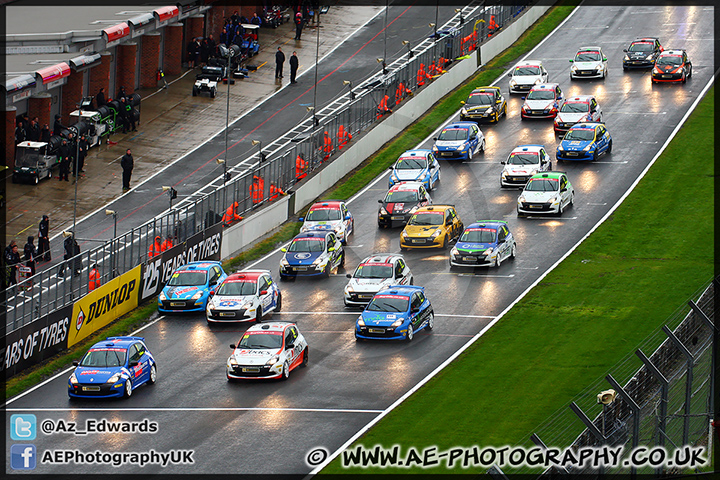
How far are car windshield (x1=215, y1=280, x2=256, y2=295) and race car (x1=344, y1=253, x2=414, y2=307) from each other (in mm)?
3234

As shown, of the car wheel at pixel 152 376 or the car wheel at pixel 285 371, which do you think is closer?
the car wheel at pixel 285 371

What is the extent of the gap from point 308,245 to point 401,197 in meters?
6.29

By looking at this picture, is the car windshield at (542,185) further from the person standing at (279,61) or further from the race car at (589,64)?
the person standing at (279,61)

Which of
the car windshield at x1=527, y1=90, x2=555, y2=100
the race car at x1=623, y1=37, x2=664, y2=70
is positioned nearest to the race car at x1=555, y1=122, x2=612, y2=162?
the car windshield at x1=527, y1=90, x2=555, y2=100

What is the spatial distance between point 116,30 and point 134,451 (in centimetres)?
3876

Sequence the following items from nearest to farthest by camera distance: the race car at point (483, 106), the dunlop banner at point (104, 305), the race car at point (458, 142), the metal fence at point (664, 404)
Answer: the metal fence at point (664, 404)
the dunlop banner at point (104, 305)
the race car at point (458, 142)
the race car at point (483, 106)

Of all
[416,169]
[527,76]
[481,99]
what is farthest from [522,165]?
[527,76]

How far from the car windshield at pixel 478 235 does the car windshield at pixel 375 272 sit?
4.08 m

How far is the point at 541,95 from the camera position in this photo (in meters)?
59.6

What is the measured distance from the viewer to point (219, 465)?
26.5 m

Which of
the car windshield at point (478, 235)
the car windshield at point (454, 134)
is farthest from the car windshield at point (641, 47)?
the car windshield at point (478, 235)

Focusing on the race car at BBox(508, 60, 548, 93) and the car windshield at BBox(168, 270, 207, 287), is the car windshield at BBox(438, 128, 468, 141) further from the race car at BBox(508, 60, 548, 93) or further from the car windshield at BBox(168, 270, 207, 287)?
the car windshield at BBox(168, 270, 207, 287)

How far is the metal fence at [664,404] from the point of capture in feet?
56.0

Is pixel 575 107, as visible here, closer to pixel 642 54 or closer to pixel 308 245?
pixel 642 54
